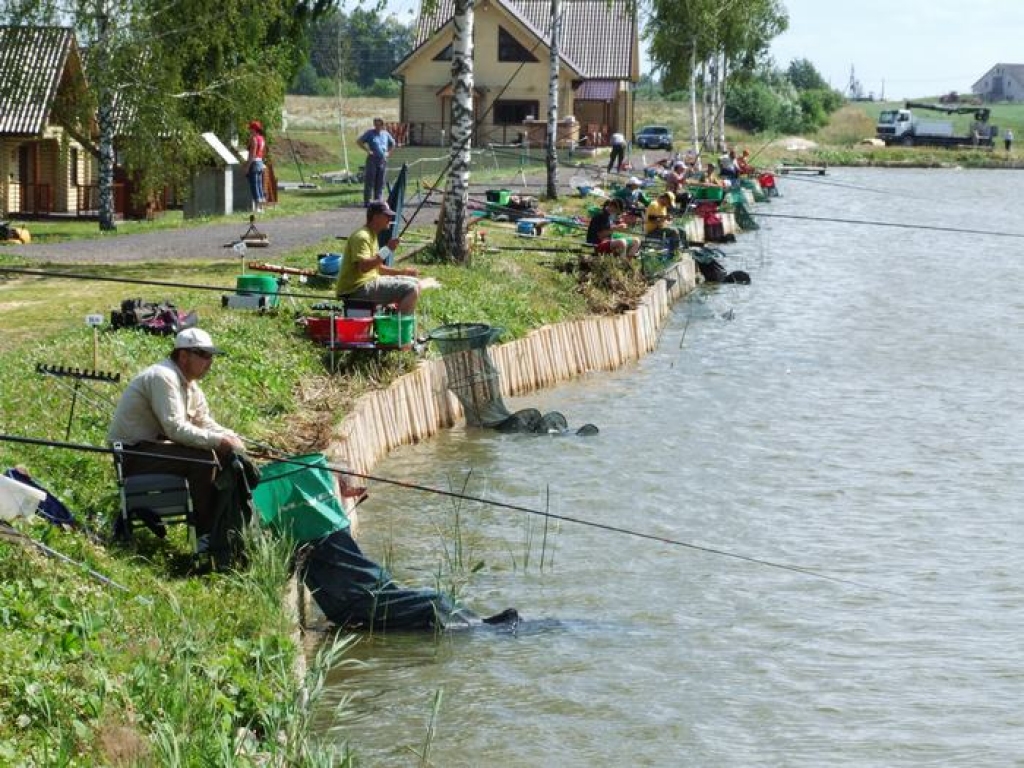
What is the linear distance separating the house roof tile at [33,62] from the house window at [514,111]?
34.5 metres

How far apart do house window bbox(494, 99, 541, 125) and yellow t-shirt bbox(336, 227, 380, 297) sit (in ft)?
171

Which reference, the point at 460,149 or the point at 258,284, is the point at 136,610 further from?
the point at 460,149

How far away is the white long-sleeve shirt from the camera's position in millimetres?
10414

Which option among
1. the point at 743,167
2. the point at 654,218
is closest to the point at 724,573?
the point at 654,218

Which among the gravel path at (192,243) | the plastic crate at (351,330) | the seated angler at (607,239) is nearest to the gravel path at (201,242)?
the gravel path at (192,243)

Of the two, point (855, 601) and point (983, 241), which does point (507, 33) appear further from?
point (855, 601)

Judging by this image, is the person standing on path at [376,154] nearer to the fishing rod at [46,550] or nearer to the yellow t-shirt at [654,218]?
the yellow t-shirt at [654,218]

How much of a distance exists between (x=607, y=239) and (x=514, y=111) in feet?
144

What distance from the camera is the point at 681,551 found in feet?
48.6

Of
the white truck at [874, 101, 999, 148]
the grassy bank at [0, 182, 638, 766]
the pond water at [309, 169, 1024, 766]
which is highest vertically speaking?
the white truck at [874, 101, 999, 148]

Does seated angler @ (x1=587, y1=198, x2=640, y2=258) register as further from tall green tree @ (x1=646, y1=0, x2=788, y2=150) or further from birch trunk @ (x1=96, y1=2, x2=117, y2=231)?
tall green tree @ (x1=646, y1=0, x2=788, y2=150)

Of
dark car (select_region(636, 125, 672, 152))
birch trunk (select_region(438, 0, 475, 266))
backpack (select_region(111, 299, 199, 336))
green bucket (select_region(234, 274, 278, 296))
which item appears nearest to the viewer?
backpack (select_region(111, 299, 199, 336))

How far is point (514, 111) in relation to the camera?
229ft

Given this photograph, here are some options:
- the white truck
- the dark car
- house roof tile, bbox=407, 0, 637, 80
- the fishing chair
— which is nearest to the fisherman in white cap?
the fishing chair
